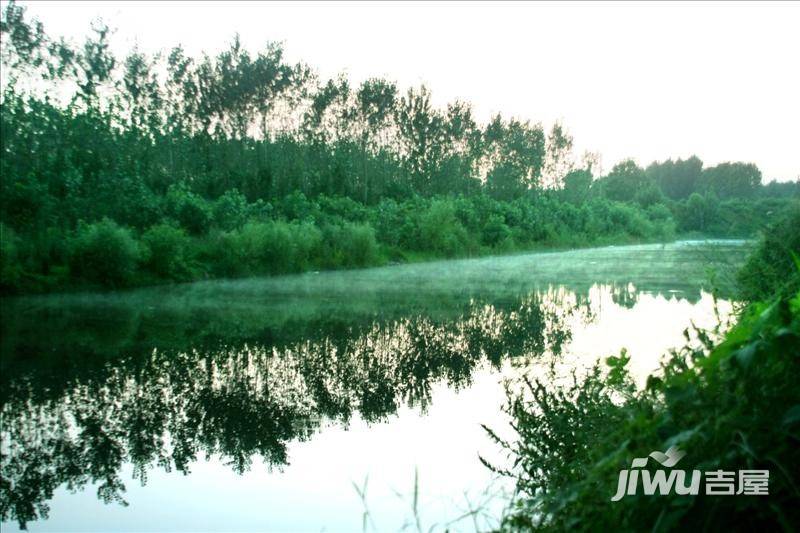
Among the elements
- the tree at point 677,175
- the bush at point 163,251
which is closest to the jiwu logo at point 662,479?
the bush at point 163,251

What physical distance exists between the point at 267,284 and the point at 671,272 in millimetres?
14056

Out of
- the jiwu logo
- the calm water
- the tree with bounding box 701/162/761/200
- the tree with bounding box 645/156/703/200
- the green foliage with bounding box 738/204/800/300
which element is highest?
the tree with bounding box 645/156/703/200

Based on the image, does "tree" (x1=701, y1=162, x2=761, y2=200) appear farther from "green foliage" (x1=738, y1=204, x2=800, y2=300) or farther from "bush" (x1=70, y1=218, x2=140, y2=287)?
"green foliage" (x1=738, y1=204, x2=800, y2=300)

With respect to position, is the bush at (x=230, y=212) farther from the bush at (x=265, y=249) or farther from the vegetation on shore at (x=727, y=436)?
the vegetation on shore at (x=727, y=436)

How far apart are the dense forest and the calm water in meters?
3.55

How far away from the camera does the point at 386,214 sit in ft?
114

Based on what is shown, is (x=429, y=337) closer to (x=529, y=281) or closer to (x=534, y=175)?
(x=529, y=281)

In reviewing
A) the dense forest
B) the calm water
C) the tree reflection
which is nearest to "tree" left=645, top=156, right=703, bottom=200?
the dense forest

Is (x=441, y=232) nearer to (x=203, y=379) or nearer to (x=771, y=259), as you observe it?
(x=771, y=259)

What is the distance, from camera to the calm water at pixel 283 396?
5309 mm

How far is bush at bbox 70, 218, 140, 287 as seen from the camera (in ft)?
63.8

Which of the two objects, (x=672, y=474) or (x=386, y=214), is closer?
(x=672, y=474)

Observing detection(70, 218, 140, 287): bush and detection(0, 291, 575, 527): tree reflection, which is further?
detection(70, 218, 140, 287): bush

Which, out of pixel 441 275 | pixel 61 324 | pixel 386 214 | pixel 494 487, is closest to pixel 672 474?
pixel 494 487
